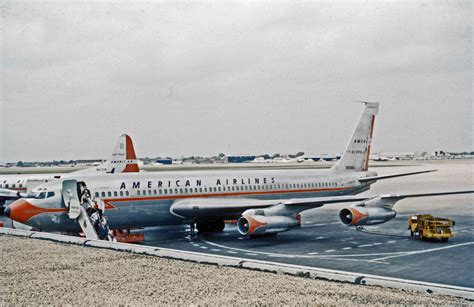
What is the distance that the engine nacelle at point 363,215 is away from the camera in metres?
26.7

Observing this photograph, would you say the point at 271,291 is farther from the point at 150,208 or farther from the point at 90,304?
the point at 150,208

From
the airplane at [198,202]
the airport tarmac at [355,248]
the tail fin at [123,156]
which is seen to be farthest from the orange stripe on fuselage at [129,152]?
the airplane at [198,202]

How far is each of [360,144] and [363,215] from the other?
12832 mm

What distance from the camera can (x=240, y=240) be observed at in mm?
27188

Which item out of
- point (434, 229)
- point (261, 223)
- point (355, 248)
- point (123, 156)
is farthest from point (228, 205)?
point (123, 156)

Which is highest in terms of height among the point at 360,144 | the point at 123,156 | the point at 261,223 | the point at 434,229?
the point at 360,144

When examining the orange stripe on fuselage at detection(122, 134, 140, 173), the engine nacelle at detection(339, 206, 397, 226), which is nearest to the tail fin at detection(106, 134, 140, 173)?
the orange stripe on fuselage at detection(122, 134, 140, 173)

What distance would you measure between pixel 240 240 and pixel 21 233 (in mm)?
11220

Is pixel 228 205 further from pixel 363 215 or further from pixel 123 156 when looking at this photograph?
pixel 123 156

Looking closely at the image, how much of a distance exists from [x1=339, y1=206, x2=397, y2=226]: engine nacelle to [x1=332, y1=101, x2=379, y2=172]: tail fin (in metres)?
10.6

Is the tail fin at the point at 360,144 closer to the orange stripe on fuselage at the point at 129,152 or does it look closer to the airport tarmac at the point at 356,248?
the airport tarmac at the point at 356,248

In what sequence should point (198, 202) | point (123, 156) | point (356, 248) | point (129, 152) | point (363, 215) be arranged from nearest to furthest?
1. point (356, 248)
2. point (363, 215)
3. point (198, 202)
4. point (123, 156)
5. point (129, 152)

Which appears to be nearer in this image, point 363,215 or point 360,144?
point 363,215

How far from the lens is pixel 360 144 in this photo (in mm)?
38688
